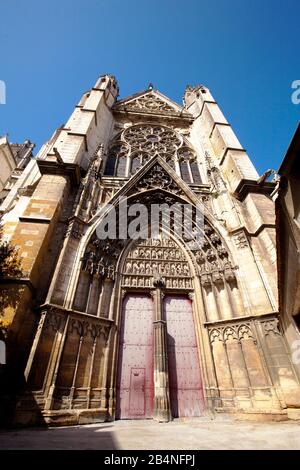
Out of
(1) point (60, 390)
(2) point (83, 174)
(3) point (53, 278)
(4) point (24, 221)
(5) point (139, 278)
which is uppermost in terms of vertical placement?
(2) point (83, 174)

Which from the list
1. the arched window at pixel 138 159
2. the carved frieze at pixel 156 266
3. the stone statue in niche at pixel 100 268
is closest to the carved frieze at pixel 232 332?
the carved frieze at pixel 156 266

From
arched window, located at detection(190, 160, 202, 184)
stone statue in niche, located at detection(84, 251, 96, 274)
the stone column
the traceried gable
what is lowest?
the stone column

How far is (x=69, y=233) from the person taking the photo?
21.7ft

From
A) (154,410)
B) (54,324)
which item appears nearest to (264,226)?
(154,410)

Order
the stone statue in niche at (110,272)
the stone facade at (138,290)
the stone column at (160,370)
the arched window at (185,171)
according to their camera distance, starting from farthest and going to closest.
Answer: the arched window at (185,171)
the stone statue in niche at (110,272)
the stone column at (160,370)
the stone facade at (138,290)

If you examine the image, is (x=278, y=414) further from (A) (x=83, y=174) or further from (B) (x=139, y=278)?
(A) (x=83, y=174)

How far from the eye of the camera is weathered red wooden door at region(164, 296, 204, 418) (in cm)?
574

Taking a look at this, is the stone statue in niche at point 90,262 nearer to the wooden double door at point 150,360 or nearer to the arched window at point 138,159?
the wooden double door at point 150,360

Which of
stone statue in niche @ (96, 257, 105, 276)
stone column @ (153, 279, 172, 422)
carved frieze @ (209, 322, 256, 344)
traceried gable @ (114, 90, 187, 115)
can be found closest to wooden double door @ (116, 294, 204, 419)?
stone column @ (153, 279, 172, 422)

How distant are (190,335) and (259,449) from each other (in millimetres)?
4879

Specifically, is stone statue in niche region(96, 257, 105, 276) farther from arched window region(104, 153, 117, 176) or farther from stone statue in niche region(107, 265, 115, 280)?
arched window region(104, 153, 117, 176)

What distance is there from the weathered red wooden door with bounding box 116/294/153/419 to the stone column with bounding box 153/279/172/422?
0.40 metres

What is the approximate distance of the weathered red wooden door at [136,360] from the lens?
558 centimetres
